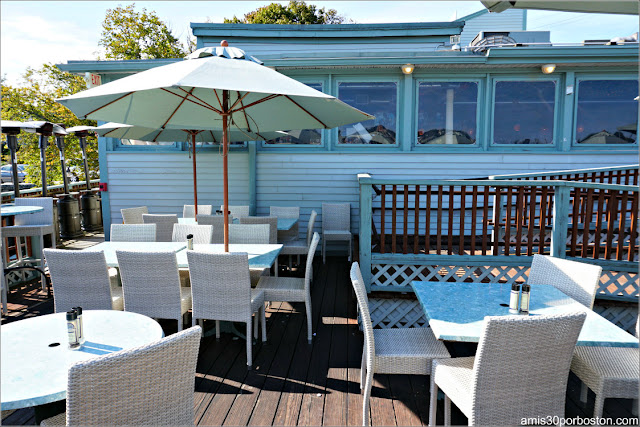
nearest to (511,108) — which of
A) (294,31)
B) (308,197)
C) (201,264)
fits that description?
(308,197)

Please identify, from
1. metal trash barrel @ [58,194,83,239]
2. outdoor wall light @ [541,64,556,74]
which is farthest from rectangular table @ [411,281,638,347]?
metal trash barrel @ [58,194,83,239]

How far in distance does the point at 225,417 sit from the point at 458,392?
56.3 inches

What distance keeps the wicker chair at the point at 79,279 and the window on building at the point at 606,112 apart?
23.2ft

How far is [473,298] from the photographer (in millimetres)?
2762

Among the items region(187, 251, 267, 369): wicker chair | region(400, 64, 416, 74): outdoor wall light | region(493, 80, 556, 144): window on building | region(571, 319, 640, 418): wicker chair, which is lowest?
region(571, 319, 640, 418): wicker chair

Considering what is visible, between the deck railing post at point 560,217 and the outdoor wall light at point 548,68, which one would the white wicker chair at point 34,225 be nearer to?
the deck railing post at point 560,217

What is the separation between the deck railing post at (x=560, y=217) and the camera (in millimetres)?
4004

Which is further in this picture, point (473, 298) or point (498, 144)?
point (498, 144)

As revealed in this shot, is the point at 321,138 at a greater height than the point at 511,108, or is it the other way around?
the point at 511,108

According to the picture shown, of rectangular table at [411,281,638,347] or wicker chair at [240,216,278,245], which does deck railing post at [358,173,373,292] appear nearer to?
rectangular table at [411,281,638,347]

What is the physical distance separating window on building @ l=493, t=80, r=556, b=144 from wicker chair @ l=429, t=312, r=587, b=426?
547cm

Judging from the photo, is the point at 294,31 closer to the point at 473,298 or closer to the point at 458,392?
the point at 473,298

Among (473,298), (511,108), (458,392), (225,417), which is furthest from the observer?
(511,108)

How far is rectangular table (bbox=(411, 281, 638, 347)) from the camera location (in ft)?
7.06
